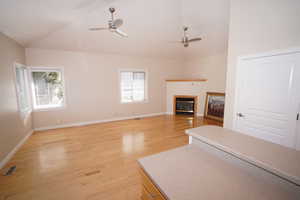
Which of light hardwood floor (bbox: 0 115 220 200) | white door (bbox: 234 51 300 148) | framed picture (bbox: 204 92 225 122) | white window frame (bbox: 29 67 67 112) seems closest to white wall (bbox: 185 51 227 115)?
framed picture (bbox: 204 92 225 122)

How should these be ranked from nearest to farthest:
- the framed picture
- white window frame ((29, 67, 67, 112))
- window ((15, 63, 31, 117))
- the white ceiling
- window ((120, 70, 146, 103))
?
the white ceiling, window ((15, 63, 31, 117)), white window frame ((29, 67, 67, 112)), the framed picture, window ((120, 70, 146, 103))

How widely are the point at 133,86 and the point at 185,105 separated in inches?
97.1

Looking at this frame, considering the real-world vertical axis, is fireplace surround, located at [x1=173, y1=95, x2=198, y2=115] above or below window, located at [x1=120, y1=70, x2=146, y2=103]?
below

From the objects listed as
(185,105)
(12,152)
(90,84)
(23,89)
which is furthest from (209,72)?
(12,152)

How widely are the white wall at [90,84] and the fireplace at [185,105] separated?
1.21m

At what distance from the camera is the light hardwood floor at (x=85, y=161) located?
1.92 metres

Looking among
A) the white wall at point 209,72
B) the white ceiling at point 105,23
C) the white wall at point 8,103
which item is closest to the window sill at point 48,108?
the white wall at point 8,103

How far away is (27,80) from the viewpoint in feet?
12.8

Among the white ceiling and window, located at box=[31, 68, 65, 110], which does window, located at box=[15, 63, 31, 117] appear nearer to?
window, located at box=[31, 68, 65, 110]

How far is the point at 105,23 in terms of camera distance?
3279 millimetres

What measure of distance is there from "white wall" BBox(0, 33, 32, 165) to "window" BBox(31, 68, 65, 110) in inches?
33.6

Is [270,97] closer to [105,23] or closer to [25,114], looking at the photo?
[105,23]

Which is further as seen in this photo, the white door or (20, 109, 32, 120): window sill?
(20, 109, 32, 120): window sill

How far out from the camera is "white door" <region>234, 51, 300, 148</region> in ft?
6.37
